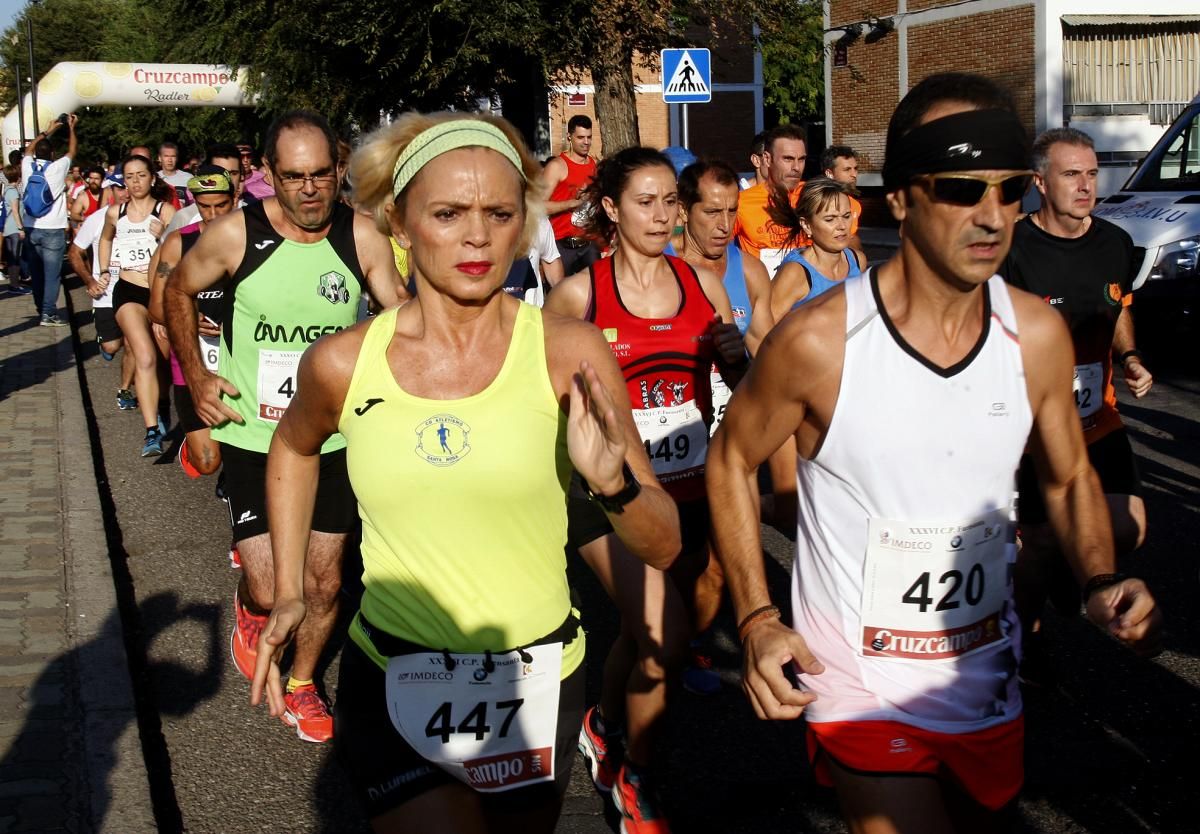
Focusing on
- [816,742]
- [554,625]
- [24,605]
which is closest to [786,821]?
[816,742]

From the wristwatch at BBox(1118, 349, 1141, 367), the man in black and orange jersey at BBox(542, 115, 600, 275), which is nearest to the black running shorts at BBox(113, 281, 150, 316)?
the man in black and orange jersey at BBox(542, 115, 600, 275)

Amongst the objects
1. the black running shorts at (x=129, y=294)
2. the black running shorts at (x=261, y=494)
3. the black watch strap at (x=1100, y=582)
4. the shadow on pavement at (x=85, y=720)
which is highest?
the black running shorts at (x=129, y=294)

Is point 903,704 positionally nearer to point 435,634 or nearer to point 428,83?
point 435,634

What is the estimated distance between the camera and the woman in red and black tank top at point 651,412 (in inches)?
162

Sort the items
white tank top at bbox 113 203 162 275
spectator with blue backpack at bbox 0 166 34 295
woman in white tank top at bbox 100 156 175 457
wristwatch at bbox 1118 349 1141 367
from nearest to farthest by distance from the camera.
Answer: wristwatch at bbox 1118 349 1141 367 < woman in white tank top at bbox 100 156 175 457 < white tank top at bbox 113 203 162 275 < spectator with blue backpack at bbox 0 166 34 295

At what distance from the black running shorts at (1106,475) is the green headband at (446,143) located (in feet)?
9.23

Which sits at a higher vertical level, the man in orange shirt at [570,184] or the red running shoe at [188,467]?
the man in orange shirt at [570,184]

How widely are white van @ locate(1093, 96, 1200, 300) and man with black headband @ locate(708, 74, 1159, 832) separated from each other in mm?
9652

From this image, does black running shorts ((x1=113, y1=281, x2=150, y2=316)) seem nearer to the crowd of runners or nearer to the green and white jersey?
the green and white jersey

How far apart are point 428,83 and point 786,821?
18555 millimetres

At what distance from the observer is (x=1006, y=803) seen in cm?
277

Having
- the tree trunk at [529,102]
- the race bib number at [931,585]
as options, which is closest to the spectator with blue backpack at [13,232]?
the tree trunk at [529,102]

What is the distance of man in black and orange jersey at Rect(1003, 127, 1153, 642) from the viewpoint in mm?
4949

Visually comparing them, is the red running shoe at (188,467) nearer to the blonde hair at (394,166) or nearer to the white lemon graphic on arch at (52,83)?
the blonde hair at (394,166)
